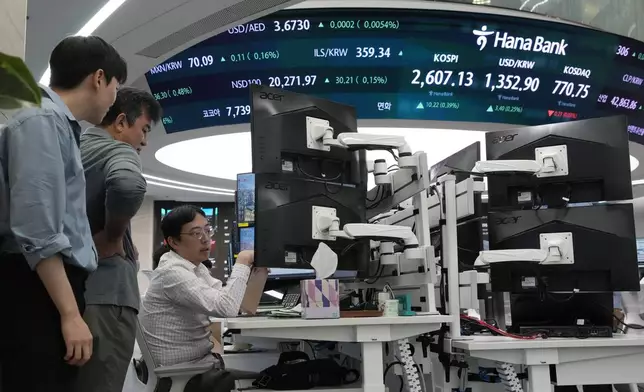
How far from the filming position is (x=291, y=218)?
224 centimetres

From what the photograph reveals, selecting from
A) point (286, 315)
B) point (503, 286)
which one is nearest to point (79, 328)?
point (286, 315)

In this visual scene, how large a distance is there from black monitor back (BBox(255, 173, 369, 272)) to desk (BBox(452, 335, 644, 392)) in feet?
2.01

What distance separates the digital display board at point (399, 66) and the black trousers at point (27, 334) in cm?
405

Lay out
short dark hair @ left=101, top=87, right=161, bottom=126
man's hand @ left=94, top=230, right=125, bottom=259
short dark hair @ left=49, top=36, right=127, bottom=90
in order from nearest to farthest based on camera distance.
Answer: short dark hair @ left=49, top=36, right=127, bottom=90 → man's hand @ left=94, top=230, right=125, bottom=259 → short dark hair @ left=101, top=87, right=161, bottom=126

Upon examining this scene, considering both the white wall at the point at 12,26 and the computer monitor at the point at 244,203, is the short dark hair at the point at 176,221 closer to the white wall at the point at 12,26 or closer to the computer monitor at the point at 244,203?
the computer monitor at the point at 244,203

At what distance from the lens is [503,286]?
7.86ft

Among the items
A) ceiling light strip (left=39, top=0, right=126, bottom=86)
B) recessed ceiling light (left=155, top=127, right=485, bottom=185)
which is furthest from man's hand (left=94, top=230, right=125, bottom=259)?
recessed ceiling light (left=155, top=127, right=485, bottom=185)

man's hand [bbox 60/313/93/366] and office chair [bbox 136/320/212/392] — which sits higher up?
man's hand [bbox 60/313/93/366]

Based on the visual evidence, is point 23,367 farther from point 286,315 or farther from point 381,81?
point 381,81

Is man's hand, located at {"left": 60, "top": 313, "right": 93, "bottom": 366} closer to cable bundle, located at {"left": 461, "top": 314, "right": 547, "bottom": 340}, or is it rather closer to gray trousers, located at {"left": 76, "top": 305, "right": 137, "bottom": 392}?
gray trousers, located at {"left": 76, "top": 305, "right": 137, "bottom": 392}

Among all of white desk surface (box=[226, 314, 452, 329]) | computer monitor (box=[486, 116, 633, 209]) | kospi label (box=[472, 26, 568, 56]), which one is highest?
kospi label (box=[472, 26, 568, 56])

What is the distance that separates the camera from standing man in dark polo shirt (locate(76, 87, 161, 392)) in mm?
1539

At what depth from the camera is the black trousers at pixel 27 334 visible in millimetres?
1214

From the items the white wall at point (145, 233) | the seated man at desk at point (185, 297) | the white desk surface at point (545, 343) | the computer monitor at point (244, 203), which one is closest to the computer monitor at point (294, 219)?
the seated man at desk at point (185, 297)
